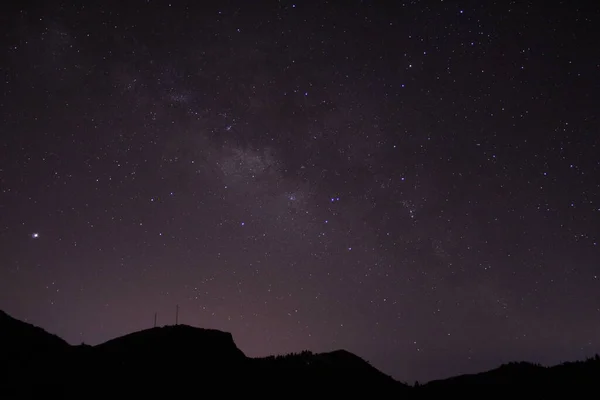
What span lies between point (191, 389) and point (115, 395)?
274 cm

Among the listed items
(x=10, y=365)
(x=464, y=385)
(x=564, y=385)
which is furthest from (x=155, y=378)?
(x=564, y=385)

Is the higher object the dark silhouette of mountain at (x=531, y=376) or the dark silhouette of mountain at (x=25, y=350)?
the dark silhouette of mountain at (x=25, y=350)

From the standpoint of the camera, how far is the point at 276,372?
18172 millimetres

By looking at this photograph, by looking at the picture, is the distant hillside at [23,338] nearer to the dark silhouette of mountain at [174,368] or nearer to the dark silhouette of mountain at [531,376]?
the dark silhouette of mountain at [174,368]

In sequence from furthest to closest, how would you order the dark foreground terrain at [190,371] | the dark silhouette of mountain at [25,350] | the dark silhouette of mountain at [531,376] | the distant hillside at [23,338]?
the dark silhouette of mountain at [531,376] < the distant hillside at [23,338] < the dark foreground terrain at [190,371] < the dark silhouette of mountain at [25,350]

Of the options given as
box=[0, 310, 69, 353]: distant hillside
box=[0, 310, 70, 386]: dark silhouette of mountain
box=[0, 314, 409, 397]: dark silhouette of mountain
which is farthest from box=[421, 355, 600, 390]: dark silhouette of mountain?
box=[0, 310, 69, 353]: distant hillside

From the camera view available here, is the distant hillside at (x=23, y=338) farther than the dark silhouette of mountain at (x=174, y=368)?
Yes

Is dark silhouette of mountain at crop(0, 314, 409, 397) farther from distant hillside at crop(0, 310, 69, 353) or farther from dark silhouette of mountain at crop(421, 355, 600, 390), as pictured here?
dark silhouette of mountain at crop(421, 355, 600, 390)

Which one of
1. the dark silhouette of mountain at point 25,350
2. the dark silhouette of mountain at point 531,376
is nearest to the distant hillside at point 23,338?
the dark silhouette of mountain at point 25,350

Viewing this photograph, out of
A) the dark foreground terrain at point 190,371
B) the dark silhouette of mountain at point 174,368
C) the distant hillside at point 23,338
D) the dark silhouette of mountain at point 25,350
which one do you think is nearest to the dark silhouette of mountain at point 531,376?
the dark foreground terrain at point 190,371

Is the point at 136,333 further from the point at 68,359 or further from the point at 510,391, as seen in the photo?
the point at 510,391

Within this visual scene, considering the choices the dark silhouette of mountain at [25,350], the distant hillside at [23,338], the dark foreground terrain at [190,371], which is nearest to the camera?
the dark silhouette of mountain at [25,350]

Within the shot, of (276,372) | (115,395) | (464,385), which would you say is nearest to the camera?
(115,395)

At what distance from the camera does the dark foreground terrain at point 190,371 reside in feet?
44.1
